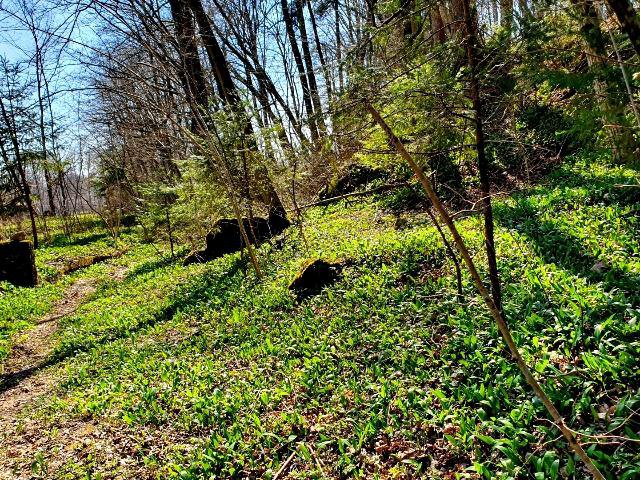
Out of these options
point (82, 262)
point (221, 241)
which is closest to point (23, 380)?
point (221, 241)

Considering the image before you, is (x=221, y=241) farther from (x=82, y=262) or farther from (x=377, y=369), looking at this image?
(x=377, y=369)

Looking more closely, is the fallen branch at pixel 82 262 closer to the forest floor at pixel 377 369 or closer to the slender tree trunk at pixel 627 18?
the forest floor at pixel 377 369

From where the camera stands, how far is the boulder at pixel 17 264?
14.8 metres

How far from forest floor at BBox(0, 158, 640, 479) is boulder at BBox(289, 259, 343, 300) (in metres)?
0.27

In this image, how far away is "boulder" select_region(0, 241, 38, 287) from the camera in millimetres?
14836

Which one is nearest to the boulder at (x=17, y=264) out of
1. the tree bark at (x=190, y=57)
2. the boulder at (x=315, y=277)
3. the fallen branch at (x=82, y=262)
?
the fallen branch at (x=82, y=262)

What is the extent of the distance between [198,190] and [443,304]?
8062mm

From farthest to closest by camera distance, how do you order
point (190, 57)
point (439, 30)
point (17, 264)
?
point (17, 264) < point (190, 57) < point (439, 30)

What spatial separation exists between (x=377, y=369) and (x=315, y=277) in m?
3.24

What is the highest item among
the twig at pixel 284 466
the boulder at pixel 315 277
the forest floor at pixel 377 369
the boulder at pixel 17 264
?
the boulder at pixel 17 264

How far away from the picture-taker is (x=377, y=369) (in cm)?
477

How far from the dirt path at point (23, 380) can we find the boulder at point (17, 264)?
3.88m

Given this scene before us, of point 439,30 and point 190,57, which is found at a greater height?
point 190,57

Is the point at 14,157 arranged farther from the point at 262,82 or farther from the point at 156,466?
the point at 156,466
